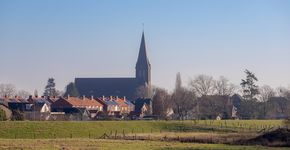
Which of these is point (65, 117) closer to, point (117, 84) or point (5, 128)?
point (5, 128)

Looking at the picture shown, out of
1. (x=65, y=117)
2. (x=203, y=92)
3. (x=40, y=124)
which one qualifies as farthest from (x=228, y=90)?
(x=40, y=124)

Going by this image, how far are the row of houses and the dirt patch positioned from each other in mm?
45142

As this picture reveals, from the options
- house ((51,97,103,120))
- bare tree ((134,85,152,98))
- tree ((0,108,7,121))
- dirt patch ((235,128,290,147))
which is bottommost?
dirt patch ((235,128,290,147))

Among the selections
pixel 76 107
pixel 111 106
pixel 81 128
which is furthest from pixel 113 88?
pixel 81 128

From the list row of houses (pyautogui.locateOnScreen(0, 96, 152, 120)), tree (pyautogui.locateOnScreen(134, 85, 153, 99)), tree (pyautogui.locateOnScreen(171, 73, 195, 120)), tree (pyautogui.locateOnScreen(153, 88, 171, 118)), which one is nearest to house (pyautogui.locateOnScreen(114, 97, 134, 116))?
row of houses (pyautogui.locateOnScreen(0, 96, 152, 120))

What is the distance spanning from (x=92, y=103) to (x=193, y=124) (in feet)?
180

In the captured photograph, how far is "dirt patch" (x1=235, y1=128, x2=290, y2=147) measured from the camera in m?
50.0

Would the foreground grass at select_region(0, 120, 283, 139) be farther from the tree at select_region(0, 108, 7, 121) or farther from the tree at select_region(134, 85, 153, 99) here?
the tree at select_region(134, 85, 153, 99)

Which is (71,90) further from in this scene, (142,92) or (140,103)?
(140,103)

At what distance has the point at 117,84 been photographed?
650 ft

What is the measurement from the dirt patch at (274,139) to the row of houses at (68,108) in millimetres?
45142

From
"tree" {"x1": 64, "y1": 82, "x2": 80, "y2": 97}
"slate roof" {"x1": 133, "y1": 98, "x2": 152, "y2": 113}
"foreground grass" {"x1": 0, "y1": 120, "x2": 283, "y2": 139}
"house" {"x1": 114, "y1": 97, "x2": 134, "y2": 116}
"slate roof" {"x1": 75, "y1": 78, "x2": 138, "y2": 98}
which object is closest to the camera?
"foreground grass" {"x1": 0, "y1": 120, "x2": 283, "y2": 139}

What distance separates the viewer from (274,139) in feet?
173

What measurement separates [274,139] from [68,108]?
2816 inches
